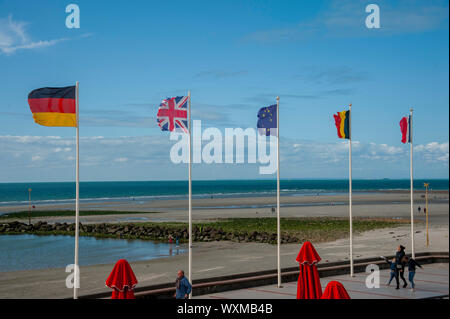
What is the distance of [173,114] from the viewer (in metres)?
17.2

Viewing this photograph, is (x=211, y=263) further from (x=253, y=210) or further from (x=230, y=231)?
(x=253, y=210)

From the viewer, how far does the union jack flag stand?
674 inches

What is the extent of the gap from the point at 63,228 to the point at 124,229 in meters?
9.33

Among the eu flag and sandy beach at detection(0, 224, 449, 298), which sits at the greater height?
the eu flag

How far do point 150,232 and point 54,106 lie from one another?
3245 cm

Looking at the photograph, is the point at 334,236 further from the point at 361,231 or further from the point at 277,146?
the point at 277,146

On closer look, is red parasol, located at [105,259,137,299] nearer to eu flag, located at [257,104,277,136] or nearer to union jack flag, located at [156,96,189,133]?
union jack flag, located at [156,96,189,133]

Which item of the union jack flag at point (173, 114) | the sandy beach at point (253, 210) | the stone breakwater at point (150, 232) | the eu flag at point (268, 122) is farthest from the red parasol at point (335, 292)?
the sandy beach at point (253, 210)

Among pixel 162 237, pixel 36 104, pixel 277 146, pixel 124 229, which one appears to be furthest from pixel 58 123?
pixel 124 229

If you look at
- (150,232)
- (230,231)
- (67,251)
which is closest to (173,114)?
(67,251)

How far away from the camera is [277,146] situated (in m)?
18.8

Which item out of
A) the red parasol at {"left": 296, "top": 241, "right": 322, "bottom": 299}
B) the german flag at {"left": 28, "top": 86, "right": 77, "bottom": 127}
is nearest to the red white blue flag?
the red parasol at {"left": 296, "top": 241, "right": 322, "bottom": 299}

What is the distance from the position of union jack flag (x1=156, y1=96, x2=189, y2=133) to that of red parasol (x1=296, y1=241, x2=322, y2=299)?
6.13 m
